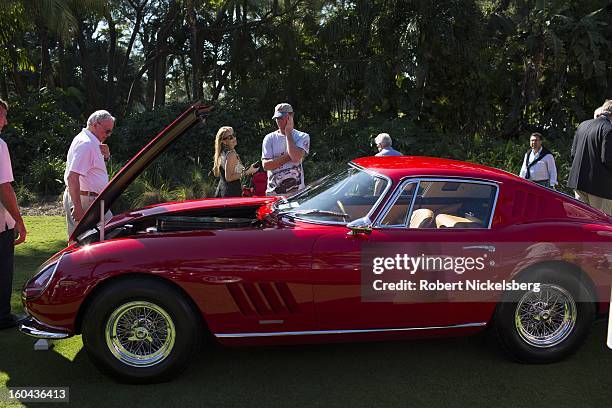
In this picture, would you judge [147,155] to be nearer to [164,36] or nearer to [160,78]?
[164,36]

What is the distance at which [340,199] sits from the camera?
4.32m

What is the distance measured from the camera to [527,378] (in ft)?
12.9

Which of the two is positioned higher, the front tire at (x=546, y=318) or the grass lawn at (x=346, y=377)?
the front tire at (x=546, y=318)

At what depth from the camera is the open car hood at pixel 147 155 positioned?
408 centimetres

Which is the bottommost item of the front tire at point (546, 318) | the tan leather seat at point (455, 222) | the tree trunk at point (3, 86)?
the front tire at point (546, 318)

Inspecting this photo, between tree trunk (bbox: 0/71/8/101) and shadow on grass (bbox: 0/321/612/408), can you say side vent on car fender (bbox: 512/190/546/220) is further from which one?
tree trunk (bbox: 0/71/8/101)

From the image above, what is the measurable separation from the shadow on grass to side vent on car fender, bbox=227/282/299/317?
48 cm

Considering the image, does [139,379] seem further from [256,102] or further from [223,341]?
[256,102]

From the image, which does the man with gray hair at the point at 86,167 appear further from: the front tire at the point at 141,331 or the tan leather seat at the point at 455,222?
the tan leather seat at the point at 455,222

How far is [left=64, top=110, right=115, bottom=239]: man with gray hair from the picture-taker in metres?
5.07

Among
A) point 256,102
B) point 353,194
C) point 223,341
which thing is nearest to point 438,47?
point 256,102

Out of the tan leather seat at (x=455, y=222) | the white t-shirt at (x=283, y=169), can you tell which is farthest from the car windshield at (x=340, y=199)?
the white t-shirt at (x=283, y=169)

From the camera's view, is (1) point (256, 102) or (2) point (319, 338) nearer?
(2) point (319, 338)

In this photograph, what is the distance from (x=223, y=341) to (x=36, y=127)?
1274cm
